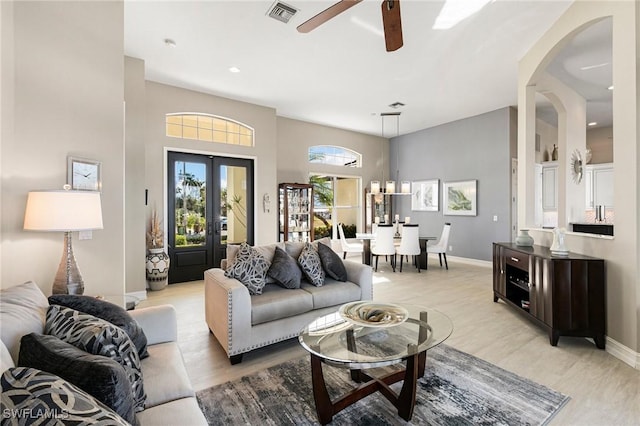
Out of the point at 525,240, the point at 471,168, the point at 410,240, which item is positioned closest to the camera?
the point at 525,240

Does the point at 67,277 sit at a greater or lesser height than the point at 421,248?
greater

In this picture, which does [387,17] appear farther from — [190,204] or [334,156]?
[334,156]

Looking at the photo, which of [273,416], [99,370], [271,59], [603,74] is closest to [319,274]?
[273,416]

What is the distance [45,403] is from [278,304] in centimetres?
202

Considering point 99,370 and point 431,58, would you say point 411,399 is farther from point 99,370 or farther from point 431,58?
point 431,58

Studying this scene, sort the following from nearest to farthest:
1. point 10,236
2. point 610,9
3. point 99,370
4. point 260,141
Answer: point 99,370
point 10,236
point 610,9
point 260,141

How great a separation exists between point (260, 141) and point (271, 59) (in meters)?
2.11

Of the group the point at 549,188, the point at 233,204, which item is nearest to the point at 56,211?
the point at 233,204

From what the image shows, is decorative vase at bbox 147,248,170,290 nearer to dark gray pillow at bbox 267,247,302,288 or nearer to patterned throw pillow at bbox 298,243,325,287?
dark gray pillow at bbox 267,247,302,288

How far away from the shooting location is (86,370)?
96 centimetres

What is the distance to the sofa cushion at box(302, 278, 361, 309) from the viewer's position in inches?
118

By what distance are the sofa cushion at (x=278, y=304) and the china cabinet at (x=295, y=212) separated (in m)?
3.68

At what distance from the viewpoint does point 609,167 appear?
688cm

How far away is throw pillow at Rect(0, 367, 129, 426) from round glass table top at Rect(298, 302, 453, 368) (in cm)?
120
